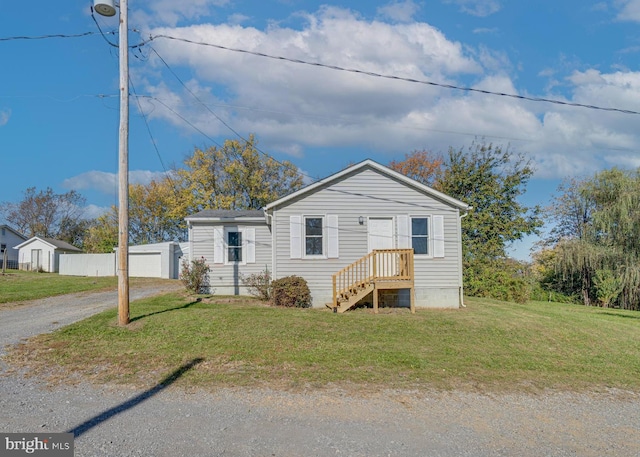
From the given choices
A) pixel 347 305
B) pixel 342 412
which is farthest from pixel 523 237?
pixel 342 412

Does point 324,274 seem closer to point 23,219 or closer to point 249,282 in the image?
point 249,282

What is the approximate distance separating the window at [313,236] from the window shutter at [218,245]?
13.0 feet

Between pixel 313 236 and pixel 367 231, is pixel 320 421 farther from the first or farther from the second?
pixel 367 231

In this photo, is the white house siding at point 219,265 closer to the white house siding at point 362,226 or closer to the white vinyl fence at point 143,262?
the white house siding at point 362,226

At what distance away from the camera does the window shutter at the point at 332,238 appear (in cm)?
1342

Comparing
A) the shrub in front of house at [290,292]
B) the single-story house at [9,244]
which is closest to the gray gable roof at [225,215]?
the shrub in front of house at [290,292]

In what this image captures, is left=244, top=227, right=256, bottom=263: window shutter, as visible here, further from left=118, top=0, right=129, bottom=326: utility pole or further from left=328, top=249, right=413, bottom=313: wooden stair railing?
left=118, top=0, right=129, bottom=326: utility pole

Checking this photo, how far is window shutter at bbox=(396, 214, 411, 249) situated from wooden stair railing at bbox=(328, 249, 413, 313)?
560 millimetres

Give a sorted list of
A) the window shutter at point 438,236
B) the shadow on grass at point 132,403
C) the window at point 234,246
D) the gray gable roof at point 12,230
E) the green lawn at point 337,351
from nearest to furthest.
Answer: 1. the shadow on grass at point 132,403
2. the green lawn at point 337,351
3. the window shutter at point 438,236
4. the window at point 234,246
5. the gray gable roof at point 12,230

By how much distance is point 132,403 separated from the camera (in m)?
4.85

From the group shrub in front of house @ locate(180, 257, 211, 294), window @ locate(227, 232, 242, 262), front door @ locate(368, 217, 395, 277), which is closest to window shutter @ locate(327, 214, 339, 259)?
front door @ locate(368, 217, 395, 277)

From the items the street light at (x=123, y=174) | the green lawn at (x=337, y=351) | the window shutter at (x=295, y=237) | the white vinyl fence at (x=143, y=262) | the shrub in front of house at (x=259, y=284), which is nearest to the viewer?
→ the green lawn at (x=337, y=351)

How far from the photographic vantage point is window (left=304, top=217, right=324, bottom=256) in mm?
13516

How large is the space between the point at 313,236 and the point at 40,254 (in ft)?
104
